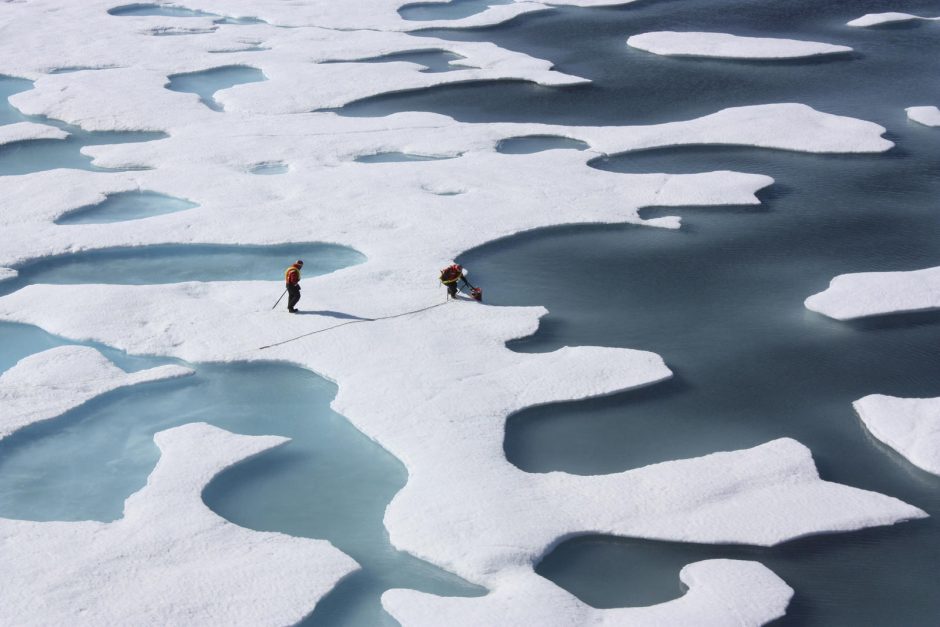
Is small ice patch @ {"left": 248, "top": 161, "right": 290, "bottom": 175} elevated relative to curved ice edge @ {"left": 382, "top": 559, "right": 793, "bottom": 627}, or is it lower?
elevated

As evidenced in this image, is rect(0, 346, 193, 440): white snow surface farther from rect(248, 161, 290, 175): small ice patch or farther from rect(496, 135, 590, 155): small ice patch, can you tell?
rect(496, 135, 590, 155): small ice patch

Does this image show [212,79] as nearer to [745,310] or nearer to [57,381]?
[57,381]

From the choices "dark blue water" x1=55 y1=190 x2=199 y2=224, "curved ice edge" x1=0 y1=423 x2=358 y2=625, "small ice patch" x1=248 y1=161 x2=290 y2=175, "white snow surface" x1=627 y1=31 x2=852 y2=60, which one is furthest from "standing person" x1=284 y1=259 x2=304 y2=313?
"white snow surface" x1=627 y1=31 x2=852 y2=60

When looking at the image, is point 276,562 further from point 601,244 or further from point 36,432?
point 601,244

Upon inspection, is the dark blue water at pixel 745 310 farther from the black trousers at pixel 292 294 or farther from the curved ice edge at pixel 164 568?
the black trousers at pixel 292 294

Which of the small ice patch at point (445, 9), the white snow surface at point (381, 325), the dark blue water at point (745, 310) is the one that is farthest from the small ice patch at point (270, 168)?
the small ice patch at point (445, 9)
